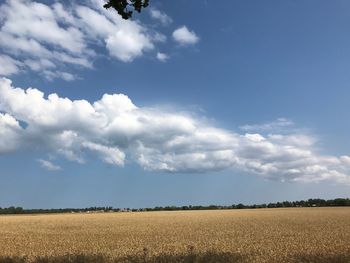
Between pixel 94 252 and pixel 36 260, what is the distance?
327 centimetres

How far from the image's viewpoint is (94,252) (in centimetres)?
2272

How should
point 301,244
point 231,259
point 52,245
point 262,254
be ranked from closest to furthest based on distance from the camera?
point 231,259
point 262,254
point 301,244
point 52,245

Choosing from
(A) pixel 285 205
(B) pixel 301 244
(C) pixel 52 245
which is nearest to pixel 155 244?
(C) pixel 52 245

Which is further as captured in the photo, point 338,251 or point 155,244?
point 155,244

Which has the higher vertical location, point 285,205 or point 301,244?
point 285,205

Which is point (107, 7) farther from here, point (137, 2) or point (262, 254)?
point (262, 254)

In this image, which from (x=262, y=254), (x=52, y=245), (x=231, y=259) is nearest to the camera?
(x=231, y=259)

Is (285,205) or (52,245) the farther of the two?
(285,205)

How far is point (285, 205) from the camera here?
181m

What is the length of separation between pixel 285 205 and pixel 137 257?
6595 inches

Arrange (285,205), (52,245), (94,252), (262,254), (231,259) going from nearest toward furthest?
1. (231,259)
2. (262,254)
3. (94,252)
4. (52,245)
5. (285,205)

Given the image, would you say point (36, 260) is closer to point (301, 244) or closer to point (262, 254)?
point (262, 254)

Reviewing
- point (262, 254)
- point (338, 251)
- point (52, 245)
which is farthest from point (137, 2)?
point (52, 245)

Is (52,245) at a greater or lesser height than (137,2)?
lesser
